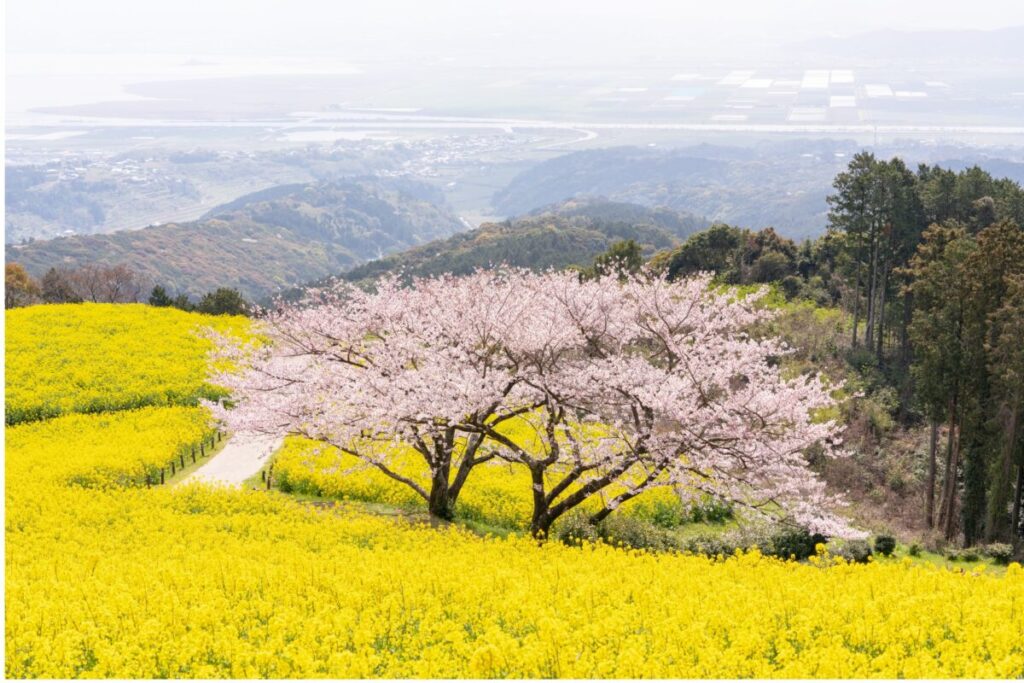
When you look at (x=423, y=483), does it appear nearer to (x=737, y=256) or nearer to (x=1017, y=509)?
(x=1017, y=509)

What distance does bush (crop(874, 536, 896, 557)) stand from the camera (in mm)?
18078

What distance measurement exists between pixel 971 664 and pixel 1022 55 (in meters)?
72.0

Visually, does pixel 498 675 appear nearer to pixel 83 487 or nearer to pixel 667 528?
pixel 667 528

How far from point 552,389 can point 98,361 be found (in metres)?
26.5

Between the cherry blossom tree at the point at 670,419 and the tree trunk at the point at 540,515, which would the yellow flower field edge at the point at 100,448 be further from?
the cherry blossom tree at the point at 670,419

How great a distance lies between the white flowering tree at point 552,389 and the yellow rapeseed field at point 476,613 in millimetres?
1789

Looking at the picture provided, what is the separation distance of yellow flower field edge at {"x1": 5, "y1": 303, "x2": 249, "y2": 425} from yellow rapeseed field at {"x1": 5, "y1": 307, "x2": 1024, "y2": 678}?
602 inches

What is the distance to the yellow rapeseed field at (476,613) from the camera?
795 cm

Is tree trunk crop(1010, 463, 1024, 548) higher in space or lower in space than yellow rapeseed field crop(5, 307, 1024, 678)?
lower

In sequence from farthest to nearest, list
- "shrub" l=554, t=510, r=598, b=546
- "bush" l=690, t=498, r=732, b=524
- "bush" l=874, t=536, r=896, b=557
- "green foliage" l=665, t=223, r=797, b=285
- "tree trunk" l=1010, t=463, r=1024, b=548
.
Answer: "green foliage" l=665, t=223, r=797, b=285 < "tree trunk" l=1010, t=463, r=1024, b=548 < "bush" l=690, t=498, r=732, b=524 < "bush" l=874, t=536, r=896, b=557 < "shrub" l=554, t=510, r=598, b=546

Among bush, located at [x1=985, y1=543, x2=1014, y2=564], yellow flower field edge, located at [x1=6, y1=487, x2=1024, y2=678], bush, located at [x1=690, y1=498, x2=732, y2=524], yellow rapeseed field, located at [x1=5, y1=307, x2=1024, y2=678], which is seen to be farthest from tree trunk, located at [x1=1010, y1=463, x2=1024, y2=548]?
yellow flower field edge, located at [x1=6, y1=487, x2=1024, y2=678]

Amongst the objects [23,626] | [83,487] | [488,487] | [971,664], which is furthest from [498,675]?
[83,487]

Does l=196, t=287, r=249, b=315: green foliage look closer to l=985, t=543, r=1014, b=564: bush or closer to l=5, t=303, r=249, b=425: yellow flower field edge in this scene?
l=5, t=303, r=249, b=425: yellow flower field edge

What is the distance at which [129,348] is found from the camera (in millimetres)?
37000
